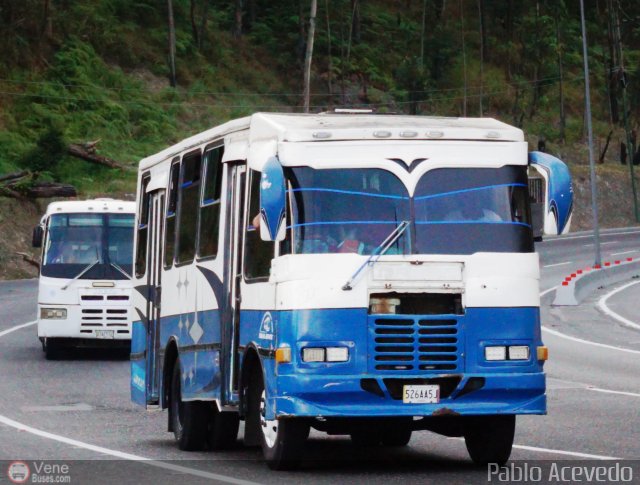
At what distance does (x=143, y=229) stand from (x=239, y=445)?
11.5ft

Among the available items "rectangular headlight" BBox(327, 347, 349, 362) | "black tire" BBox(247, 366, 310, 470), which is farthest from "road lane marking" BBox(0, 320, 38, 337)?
"rectangular headlight" BBox(327, 347, 349, 362)

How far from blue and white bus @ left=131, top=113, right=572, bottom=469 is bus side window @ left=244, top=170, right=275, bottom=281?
0.02m

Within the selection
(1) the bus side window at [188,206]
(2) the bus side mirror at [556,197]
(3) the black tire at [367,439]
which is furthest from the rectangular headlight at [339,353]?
(1) the bus side window at [188,206]

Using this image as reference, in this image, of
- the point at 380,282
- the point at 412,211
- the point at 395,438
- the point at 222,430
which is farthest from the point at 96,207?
the point at 380,282

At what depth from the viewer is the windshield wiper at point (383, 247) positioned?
11578 millimetres

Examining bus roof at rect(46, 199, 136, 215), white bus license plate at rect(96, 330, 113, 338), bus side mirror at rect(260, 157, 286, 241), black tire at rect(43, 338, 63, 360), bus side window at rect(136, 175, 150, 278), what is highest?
bus roof at rect(46, 199, 136, 215)

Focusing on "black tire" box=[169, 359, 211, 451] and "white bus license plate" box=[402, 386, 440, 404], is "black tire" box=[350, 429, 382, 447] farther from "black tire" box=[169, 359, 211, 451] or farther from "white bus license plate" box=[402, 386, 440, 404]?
"white bus license plate" box=[402, 386, 440, 404]

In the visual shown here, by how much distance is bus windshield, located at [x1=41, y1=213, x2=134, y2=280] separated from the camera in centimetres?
2717

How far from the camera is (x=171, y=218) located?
15.5m

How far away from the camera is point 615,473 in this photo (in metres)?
11.4

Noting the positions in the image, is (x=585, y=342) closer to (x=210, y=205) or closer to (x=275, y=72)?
(x=210, y=205)

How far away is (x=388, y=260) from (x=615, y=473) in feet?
7.56

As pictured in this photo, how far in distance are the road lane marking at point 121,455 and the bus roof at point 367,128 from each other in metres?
2.62

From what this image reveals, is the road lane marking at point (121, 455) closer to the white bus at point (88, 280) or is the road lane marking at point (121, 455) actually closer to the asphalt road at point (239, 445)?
the asphalt road at point (239, 445)
